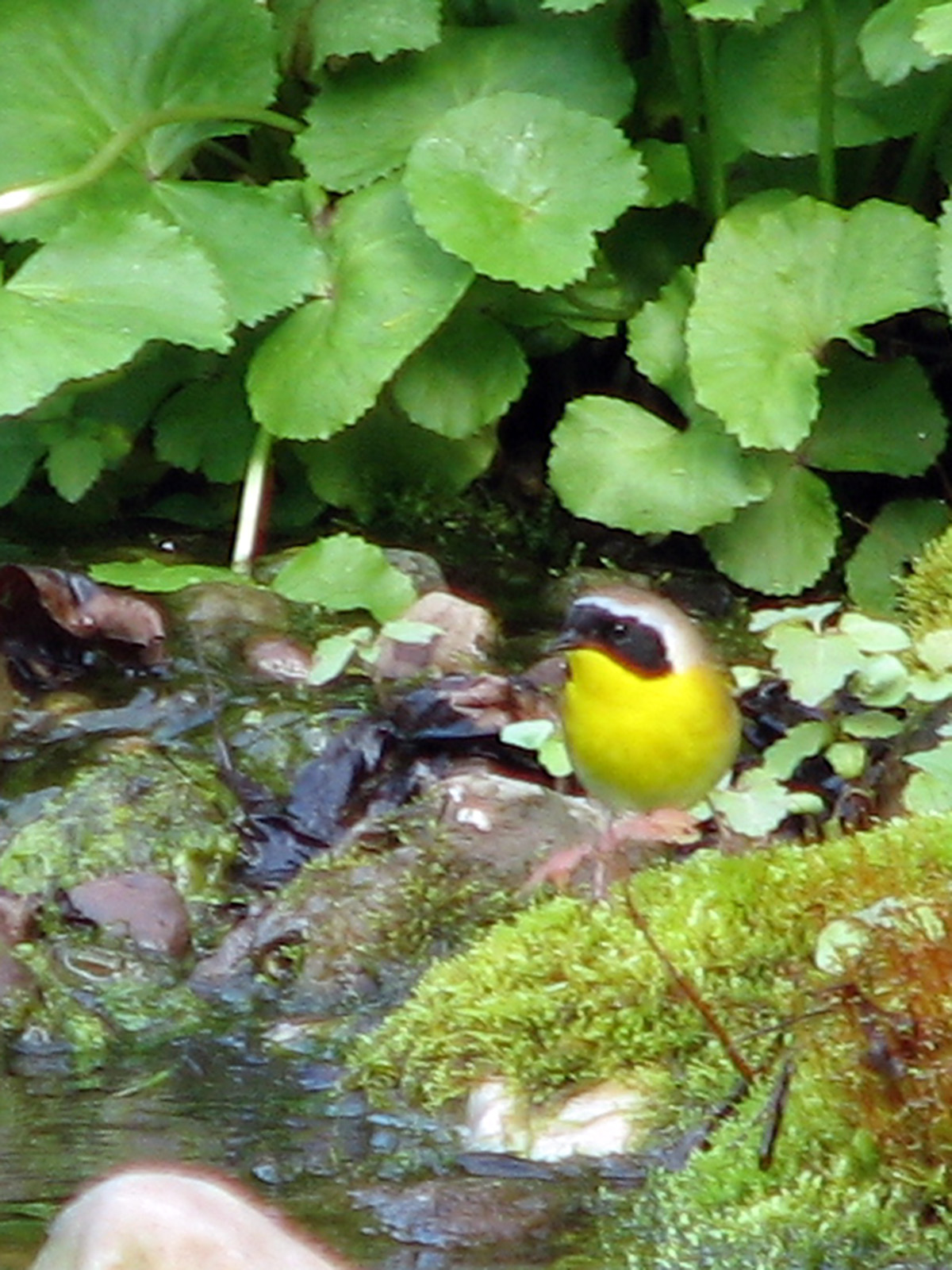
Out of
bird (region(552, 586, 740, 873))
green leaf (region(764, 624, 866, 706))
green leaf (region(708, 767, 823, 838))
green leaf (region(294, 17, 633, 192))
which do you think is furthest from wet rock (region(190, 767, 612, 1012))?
green leaf (region(294, 17, 633, 192))

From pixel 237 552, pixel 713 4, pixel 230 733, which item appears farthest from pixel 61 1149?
pixel 713 4

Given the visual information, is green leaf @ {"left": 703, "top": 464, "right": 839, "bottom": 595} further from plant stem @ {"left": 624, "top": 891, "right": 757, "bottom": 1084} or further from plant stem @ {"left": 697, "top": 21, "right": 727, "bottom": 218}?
plant stem @ {"left": 624, "top": 891, "right": 757, "bottom": 1084}

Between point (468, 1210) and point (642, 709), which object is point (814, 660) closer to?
point (642, 709)

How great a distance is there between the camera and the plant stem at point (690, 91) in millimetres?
6074

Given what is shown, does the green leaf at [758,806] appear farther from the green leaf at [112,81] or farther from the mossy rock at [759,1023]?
the green leaf at [112,81]

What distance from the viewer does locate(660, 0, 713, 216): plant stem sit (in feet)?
19.9

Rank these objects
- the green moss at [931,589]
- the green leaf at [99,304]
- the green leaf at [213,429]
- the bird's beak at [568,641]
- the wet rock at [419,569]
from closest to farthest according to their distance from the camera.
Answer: the bird's beak at [568,641] → the green leaf at [99,304] → the green moss at [931,589] → the wet rock at [419,569] → the green leaf at [213,429]

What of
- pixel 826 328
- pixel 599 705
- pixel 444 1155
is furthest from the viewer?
pixel 826 328

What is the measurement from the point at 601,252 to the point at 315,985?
2577 mm

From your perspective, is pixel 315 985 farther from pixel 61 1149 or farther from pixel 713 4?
pixel 713 4

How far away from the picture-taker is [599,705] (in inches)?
179

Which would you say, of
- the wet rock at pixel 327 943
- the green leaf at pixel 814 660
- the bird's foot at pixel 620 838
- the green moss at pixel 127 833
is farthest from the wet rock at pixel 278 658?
the bird's foot at pixel 620 838

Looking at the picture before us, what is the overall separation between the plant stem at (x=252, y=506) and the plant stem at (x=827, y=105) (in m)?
1.53

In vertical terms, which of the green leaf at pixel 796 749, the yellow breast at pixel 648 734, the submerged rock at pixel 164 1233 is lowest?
the green leaf at pixel 796 749
